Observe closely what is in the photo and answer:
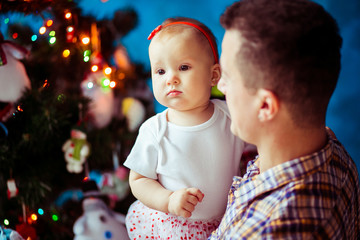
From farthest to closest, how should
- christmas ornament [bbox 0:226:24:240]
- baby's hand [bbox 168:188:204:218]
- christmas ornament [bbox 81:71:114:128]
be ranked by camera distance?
christmas ornament [bbox 81:71:114:128]
christmas ornament [bbox 0:226:24:240]
baby's hand [bbox 168:188:204:218]

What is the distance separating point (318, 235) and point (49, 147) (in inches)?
42.5

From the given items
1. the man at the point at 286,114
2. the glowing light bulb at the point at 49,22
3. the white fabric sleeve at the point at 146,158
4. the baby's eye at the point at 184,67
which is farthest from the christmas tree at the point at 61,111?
the man at the point at 286,114

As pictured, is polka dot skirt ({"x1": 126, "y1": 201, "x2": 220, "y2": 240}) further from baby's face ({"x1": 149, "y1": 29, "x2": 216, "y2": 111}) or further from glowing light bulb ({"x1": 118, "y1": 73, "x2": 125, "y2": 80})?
glowing light bulb ({"x1": 118, "y1": 73, "x2": 125, "y2": 80})

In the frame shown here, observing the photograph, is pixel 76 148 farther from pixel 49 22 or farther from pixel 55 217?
pixel 49 22

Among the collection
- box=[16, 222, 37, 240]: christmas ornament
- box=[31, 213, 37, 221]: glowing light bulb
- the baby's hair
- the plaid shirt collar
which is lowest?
box=[16, 222, 37, 240]: christmas ornament

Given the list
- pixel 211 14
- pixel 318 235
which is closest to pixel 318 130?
pixel 318 235

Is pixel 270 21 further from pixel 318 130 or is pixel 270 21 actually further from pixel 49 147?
pixel 49 147

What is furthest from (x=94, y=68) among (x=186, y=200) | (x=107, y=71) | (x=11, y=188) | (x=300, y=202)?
(x=300, y=202)

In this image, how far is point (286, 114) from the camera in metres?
0.80

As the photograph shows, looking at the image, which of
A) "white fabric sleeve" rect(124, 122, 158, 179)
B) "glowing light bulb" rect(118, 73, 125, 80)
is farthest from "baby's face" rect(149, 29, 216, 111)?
"glowing light bulb" rect(118, 73, 125, 80)

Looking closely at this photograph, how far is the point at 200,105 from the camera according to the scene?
111cm

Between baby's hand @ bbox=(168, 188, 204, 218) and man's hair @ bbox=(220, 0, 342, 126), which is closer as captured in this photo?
man's hair @ bbox=(220, 0, 342, 126)

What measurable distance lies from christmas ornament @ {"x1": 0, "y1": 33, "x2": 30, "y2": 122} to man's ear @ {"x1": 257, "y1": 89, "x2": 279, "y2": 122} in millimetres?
939

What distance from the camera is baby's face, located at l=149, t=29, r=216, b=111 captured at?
3.40ft
